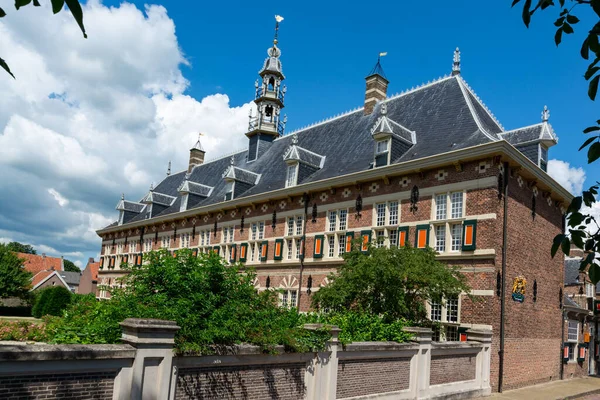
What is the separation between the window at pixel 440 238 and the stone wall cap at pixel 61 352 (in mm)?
13506

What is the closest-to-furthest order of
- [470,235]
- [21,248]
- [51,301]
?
[470,235] → [51,301] → [21,248]

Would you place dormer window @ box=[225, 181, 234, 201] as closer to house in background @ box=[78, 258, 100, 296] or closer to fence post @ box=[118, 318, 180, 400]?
fence post @ box=[118, 318, 180, 400]

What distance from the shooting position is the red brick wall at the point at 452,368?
1402cm

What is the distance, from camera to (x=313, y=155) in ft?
89.5

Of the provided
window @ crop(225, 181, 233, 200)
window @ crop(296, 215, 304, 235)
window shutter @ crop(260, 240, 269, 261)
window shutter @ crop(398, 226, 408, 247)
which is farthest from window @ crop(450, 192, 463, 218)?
window @ crop(225, 181, 233, 200)

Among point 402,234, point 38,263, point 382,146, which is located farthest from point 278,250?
point 38,263

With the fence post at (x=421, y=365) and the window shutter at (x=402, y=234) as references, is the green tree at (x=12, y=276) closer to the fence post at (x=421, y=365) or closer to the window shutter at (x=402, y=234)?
the window shutter at (x=402, y=234)

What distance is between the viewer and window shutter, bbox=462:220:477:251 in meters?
17.6

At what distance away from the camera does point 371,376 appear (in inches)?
476

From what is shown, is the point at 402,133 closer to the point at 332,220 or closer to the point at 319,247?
the point at 332,220

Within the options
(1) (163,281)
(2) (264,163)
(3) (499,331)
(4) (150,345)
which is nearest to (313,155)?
(2) (264,163)

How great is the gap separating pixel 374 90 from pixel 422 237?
11565 millimetres

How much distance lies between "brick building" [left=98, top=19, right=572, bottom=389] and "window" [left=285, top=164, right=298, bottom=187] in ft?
0.35

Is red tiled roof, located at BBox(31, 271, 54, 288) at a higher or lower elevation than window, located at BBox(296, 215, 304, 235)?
lower
